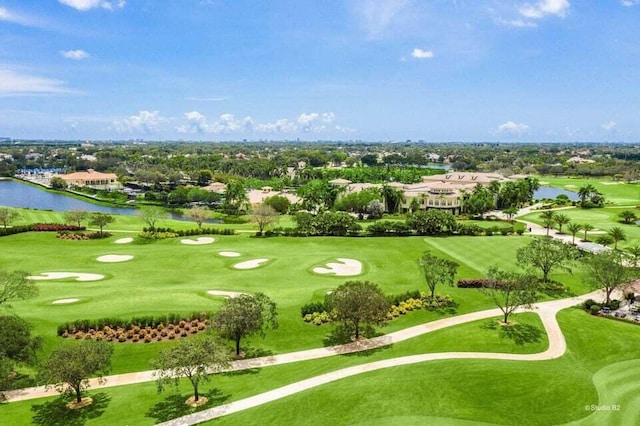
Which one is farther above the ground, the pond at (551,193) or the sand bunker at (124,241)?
the sand bunker at (124,241)

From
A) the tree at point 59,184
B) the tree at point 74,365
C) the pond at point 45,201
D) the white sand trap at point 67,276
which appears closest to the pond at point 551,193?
the pond at point 45,201

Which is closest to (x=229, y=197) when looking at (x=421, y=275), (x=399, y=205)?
(x=399, y=205)

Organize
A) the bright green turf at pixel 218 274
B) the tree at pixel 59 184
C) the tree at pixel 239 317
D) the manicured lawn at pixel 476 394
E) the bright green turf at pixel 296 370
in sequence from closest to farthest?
the manicured lawn at pixel 476 394 < the bright green turf at pixel 296 370 < the tree at pixel 239 317 < the bright green turf at pixel 218 274 < the tree at pixel 59 184

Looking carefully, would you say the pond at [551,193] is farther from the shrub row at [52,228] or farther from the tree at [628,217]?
the shrub row at [52,228]

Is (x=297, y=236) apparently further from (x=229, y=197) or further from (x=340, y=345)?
(x=229, y=197)

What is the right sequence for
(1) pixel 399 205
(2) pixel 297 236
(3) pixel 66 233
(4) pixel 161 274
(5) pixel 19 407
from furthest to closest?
(1) pixel 399 205 < (2) pixel 297 236 < (3) pixel 66 233 < (4) pixel 161 274 < (5) pixel 19 407

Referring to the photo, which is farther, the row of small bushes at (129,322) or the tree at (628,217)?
the tree at (628,217)

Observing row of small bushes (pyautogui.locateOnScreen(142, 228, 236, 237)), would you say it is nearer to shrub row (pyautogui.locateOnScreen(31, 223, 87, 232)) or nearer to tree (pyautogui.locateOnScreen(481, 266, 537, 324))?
shrub row (pyautogui.locateOnScreen(31, 223, 87, 232))

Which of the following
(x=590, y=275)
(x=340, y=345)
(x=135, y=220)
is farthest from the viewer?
(x=135, y=220)
